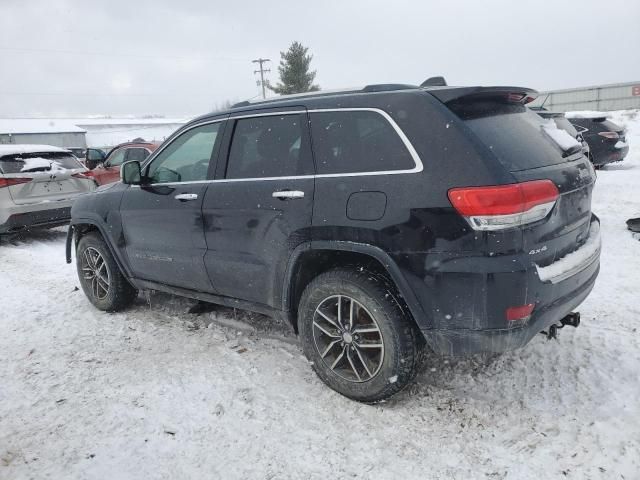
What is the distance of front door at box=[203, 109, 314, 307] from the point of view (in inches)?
117

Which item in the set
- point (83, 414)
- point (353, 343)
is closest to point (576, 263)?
point (353, 343)

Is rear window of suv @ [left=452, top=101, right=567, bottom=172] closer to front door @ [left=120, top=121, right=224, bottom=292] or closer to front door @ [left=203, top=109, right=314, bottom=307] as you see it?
front door @ [left=203, top=109, right=314, bottom=307]

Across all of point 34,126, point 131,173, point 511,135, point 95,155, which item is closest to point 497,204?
point 511,135

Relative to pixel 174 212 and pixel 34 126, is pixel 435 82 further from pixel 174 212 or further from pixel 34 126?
pixel 34 126

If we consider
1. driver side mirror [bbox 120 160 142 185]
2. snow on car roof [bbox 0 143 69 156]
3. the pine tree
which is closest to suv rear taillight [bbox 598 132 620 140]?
driver side mirror [bbox 120 160 142 185]

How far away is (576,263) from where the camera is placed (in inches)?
105

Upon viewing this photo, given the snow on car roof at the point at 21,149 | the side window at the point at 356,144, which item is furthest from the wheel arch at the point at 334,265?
the snow on car roof at the point at 21,149

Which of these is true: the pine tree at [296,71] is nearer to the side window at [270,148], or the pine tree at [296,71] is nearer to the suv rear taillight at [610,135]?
the suv rear taillight at [610,135]

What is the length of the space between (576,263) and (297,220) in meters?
1.66

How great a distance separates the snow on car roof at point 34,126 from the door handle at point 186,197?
47.3 metres

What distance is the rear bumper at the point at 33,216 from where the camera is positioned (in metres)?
7.20

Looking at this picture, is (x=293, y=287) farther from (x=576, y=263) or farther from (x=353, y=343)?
(x=576, y=263)

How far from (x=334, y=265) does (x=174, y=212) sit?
154cm

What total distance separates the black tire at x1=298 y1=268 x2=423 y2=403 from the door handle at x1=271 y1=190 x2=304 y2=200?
0.53 meters
